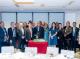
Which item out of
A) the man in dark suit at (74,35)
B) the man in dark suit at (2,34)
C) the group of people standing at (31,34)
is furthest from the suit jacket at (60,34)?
the man in dark suit at (2,34)

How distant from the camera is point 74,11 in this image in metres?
13.1

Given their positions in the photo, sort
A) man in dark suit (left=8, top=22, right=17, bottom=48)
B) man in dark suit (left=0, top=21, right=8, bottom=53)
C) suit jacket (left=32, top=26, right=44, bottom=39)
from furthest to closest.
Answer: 1. suit jacket (left=32, top=26, right=44, bottom=39)
2. man in dark suit (left=8, top=22, right=17, bottom=48)
3. man in dark suit (left=0, top=21, right=8, bottom=53)

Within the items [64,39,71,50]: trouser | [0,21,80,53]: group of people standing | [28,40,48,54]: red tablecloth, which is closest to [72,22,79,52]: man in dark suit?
[0,21,80,53]: group of people standing

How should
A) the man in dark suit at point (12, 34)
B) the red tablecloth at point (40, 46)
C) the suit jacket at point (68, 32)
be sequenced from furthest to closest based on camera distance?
1. the man in dark suit at point (12, 34)
2. the suit jacket at point (68, 32)
3. the red tablecloth at point (40, 46)

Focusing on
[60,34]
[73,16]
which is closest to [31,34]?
[60,34]

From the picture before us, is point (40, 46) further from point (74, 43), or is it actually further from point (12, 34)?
point (74, 43)

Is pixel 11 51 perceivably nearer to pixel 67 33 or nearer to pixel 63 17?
pixel 67 33

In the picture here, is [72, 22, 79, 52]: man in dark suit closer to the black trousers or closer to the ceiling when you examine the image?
the black trousers

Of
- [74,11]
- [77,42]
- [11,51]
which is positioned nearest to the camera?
[11,51]

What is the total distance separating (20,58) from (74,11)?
894 cm

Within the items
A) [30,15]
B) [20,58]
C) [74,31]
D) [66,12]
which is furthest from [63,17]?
[20,58]

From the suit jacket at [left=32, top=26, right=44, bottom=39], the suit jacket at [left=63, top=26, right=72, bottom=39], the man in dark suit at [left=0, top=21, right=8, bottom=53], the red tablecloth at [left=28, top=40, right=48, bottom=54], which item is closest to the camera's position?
the red tablecloth at [left=28, top=40, right=48, bottom=54]

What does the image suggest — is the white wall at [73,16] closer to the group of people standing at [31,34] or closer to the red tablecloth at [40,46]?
the group of people standing at [31,34]

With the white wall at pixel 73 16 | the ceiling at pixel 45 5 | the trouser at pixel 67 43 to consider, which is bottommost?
the trouser at pixel 67 43
